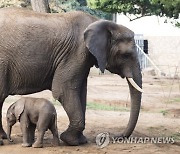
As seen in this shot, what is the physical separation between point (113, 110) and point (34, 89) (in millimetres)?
6295

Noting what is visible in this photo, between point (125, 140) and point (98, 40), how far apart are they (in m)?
1.82

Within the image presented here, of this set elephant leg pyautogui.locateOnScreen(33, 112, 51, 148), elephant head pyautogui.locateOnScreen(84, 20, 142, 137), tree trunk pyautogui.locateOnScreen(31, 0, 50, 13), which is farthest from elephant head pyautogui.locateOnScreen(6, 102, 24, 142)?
tree trunk pyautogui.locateOnScreen(31, 0, 50, 13)

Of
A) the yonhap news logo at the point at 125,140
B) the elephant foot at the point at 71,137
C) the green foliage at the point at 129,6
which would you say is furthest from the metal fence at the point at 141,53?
the elephant foot at the point at 71,137

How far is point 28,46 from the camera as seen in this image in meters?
8.57

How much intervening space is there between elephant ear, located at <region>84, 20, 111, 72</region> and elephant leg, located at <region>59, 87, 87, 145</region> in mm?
650

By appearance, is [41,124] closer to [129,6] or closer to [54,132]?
[54,132]

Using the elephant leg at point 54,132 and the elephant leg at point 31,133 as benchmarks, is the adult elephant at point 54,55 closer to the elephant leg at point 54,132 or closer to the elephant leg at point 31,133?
the elephant leg at point 54,132

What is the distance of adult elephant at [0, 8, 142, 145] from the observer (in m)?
8.56

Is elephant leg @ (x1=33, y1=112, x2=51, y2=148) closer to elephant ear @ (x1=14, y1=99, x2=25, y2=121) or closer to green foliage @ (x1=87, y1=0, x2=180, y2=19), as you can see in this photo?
elephant ear @ (x1=14, y1=99, x2=25, y2=121)

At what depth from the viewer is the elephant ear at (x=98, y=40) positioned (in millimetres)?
8492

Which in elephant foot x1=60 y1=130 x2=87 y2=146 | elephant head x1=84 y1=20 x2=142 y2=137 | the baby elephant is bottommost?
elephant foot x1=60 y1=130 x2=87 y2=146

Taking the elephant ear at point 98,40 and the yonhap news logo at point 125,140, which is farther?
the yonhap news logo at point 125,140

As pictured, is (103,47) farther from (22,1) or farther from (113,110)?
(22,1)

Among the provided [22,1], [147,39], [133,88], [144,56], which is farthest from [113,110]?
[147,39]
